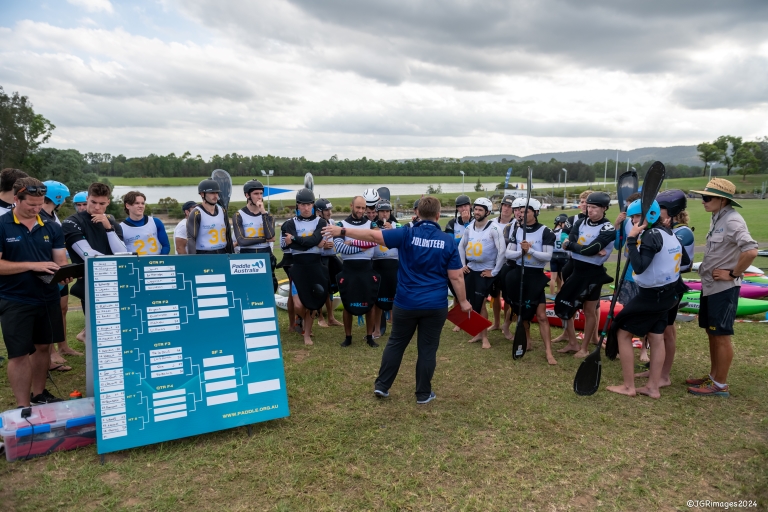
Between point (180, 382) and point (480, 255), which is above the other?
point (480, 255)

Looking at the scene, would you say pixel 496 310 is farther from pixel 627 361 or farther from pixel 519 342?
pixel 627 361

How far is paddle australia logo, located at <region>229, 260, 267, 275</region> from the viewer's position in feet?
14.2

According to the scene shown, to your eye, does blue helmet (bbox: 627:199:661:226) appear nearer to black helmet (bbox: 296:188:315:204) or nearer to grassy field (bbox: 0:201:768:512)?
grassy field (bbox: 0:201:768:512)

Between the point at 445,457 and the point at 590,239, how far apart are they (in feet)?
12.4

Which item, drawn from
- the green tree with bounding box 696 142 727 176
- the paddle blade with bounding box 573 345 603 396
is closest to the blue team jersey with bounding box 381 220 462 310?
the paddle blade with bounding box 573 345 603 396

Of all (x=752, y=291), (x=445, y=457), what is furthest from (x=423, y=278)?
(x=752, y=291)

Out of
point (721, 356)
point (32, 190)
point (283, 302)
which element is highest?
point (32, 190)

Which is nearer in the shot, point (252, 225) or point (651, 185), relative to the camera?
point (651, 185)

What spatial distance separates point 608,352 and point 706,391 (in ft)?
3.62

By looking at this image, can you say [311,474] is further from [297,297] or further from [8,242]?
[297,297]

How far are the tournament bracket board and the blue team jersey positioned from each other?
1.33 m

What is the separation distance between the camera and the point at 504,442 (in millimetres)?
4062

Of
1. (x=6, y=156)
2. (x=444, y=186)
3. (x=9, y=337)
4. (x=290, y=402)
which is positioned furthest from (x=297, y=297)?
(x=444, y=186)

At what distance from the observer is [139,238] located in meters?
6.24
